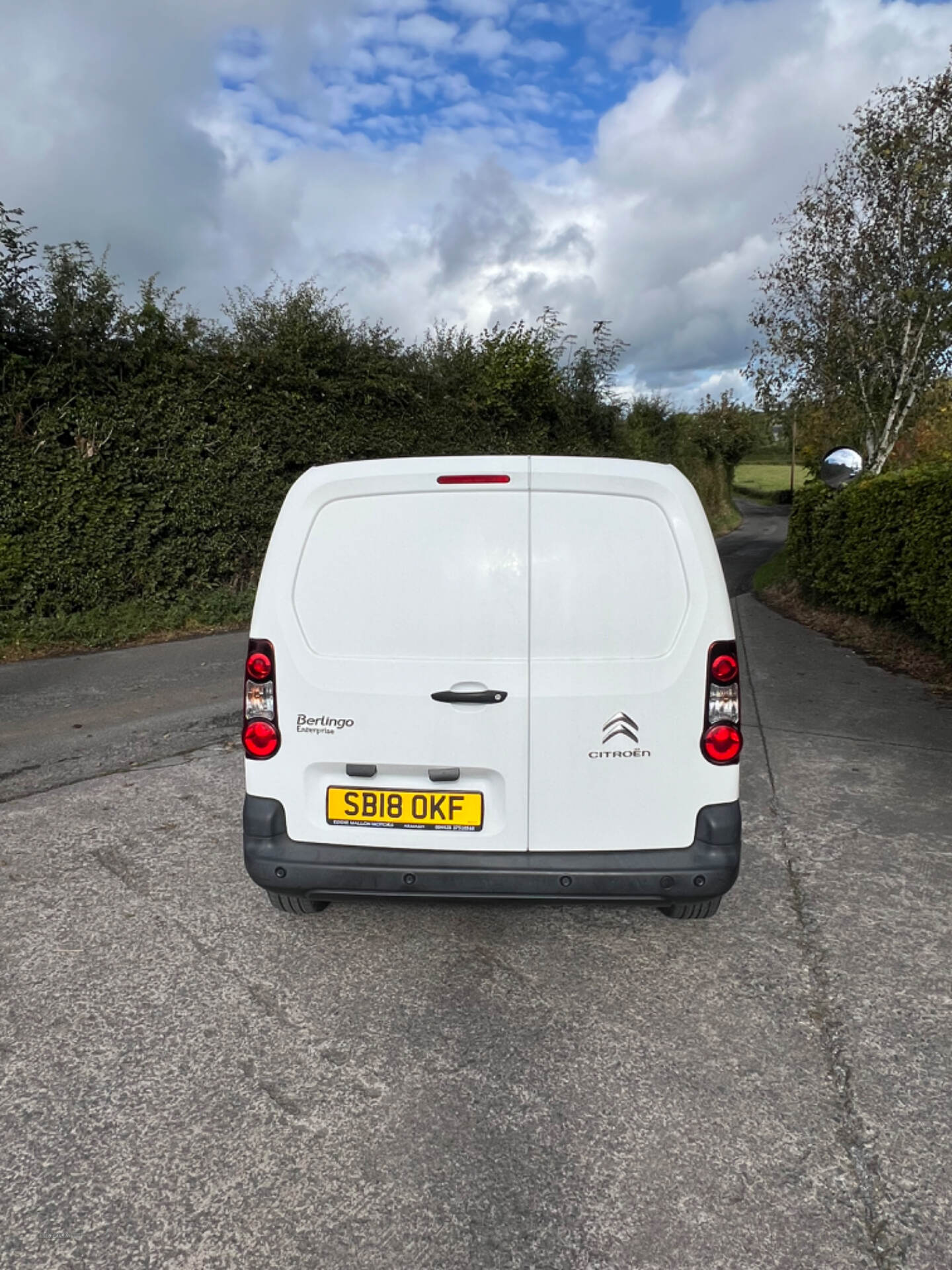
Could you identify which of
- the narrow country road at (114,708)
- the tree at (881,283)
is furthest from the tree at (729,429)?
the narrow country road at (114,708)

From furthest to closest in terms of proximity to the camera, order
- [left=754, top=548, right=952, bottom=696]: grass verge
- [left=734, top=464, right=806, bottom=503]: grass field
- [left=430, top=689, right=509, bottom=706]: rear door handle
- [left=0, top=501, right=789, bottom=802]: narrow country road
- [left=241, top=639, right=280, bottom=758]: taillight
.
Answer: [left=734, top=464, right=806, bottom=503]: grass field < [left=754, top=548, right=952, bottom=696]: grass verge < [left=0, top=501, right=789, bottom=802]: narrow country road < [left=241, top=639, right=280, bottom=758]: taillight < [left=430, top=689, right=509, bottom=706]: rear door handle

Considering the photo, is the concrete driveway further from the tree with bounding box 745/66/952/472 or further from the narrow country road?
the tree with bounding box 745/66/952/472

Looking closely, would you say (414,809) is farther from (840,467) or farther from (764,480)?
(764,480)

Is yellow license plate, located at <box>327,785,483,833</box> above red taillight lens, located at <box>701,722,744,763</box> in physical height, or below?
below

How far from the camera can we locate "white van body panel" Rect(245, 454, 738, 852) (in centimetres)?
296

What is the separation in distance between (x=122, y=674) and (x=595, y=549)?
685cm

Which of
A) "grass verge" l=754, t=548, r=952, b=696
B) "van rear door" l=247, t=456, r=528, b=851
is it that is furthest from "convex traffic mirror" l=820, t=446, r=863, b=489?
"van rear door" l=247, t=456, r=528, b=851

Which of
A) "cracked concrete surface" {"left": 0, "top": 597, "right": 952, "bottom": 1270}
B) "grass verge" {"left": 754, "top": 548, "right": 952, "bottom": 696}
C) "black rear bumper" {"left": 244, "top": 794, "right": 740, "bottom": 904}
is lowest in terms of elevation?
"grass verge" {"left": 754, "top": 548, "right": 952, "bottom": 696}

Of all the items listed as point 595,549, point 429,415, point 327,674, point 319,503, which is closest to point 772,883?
point 595,549

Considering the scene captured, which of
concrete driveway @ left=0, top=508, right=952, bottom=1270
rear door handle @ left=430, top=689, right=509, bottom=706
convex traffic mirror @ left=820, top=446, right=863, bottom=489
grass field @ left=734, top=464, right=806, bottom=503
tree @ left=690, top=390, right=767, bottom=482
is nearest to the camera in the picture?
concrete driveway @ left=0, top=508, right=952, bottom=1270

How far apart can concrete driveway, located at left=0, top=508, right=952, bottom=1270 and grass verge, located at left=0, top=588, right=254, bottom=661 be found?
5574 mm

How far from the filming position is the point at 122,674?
8.55m

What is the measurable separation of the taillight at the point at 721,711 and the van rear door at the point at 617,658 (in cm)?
4

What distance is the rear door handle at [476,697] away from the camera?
2943 millimetres
